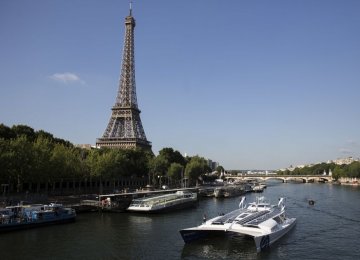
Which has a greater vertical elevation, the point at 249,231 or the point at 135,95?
the point at 135,95

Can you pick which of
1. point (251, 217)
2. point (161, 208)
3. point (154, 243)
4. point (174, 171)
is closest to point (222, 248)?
point (154, 243)

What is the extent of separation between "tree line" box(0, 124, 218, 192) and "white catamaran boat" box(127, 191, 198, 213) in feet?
53.1

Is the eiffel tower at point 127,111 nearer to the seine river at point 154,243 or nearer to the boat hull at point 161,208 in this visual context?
the boat hull at point 161,208

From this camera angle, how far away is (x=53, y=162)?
237ft

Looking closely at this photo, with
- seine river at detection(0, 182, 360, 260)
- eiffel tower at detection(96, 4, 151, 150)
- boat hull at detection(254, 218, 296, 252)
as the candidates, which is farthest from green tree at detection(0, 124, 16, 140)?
eiffel tower at detection(96, 4, 151, 150)

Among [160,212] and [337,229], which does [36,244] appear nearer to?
[160,212]

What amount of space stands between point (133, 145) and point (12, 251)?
353 ft

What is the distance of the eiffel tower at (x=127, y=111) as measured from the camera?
147m

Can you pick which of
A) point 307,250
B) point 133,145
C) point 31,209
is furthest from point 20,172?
point 133,145

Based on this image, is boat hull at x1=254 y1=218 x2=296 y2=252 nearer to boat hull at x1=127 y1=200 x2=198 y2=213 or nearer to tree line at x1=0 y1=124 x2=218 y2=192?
boat hull at x1=127 y1=200 x2=198 y2=213

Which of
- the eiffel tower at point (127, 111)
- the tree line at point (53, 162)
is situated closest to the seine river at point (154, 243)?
the tree line at point (53, 162)

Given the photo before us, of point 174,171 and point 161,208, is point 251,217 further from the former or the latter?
point 174,171

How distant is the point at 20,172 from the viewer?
6475 cm

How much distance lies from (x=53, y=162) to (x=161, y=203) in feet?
66.5
